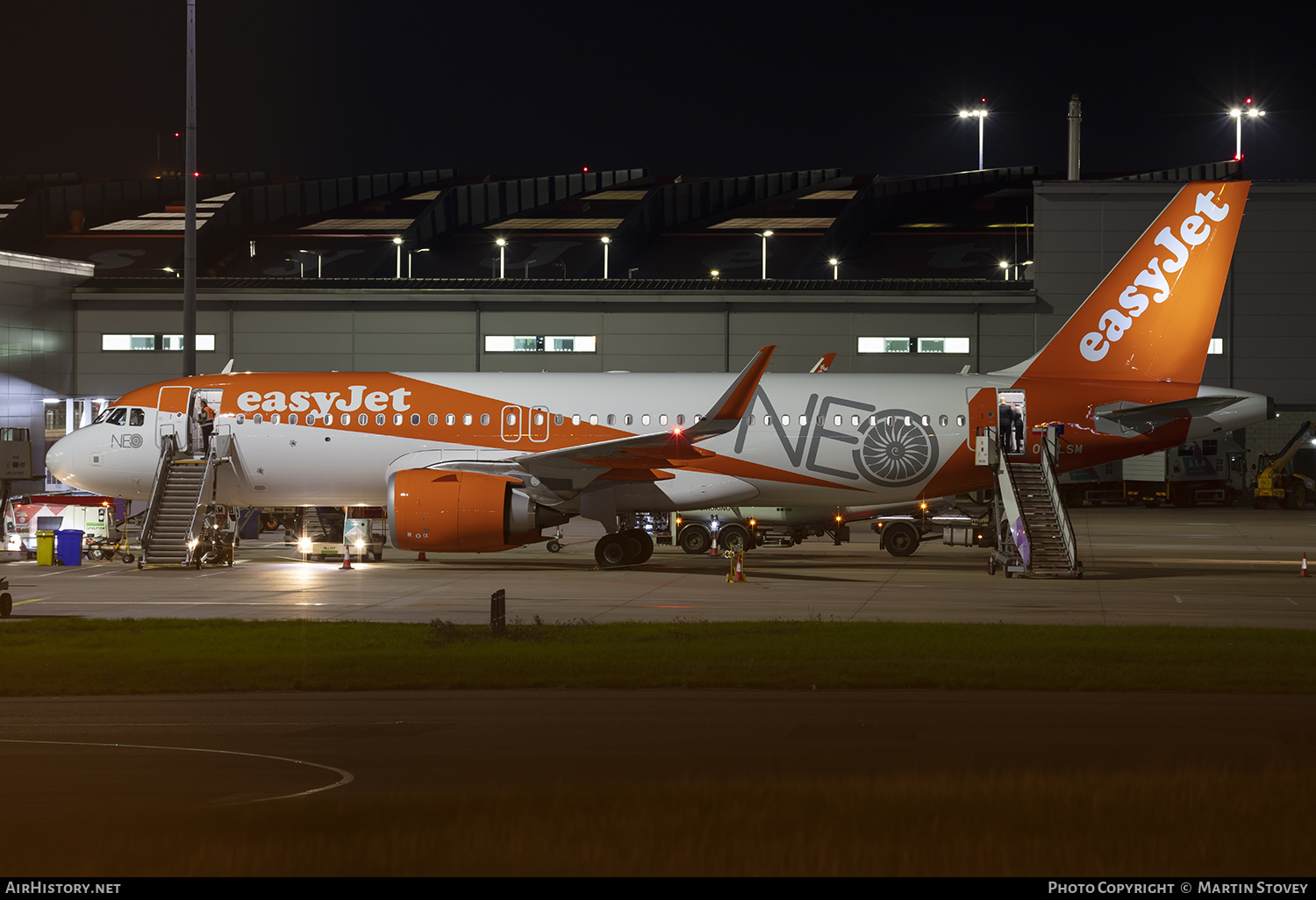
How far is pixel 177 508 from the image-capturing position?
2967 cm

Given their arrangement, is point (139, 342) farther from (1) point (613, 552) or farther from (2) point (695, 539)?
(1) point (613, 552)

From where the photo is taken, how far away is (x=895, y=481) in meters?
30.5

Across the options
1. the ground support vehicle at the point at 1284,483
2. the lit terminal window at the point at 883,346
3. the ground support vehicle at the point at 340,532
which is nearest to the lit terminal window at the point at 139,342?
the ground support vehicle at the point at 340,532

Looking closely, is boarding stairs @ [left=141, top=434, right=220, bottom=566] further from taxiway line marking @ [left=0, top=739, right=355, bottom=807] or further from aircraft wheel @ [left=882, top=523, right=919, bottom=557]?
taxiway line marking @ [left=0, top=739, right=355, bottom=807]

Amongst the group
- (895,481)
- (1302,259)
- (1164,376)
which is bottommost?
(895,481)

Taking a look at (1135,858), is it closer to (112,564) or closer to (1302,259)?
(112,564)

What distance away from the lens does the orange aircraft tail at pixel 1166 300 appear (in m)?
30.1

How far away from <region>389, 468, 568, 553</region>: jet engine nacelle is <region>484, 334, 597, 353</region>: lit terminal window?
1031 inches

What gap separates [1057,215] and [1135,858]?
165 ft

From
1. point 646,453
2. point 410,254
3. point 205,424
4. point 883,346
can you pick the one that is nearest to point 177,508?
point 205,424

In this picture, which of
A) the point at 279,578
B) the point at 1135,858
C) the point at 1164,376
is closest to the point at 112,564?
the point at 279,578

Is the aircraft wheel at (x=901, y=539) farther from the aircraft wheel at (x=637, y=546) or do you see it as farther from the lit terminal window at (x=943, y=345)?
the lit terminal window at (x=943, y=345)

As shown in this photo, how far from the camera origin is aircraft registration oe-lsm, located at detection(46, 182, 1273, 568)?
30.0 meters

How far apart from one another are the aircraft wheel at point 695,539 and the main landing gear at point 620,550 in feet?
12.8
